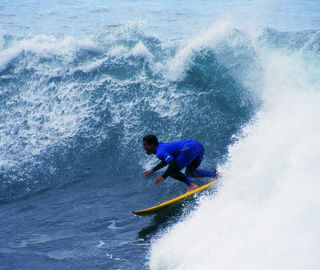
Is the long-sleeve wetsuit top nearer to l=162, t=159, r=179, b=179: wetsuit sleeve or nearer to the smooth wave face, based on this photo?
l=162, t=159, r=179, b=179: wetsuit sleeve

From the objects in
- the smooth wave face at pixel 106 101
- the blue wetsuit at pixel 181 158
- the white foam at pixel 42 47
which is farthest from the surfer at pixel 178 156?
the white foam at pixel 42 47

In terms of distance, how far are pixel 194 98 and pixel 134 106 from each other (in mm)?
1351

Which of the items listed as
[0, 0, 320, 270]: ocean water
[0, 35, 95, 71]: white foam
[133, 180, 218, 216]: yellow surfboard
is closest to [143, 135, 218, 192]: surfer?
[133, 180, 218, 216]: yellow surfboard

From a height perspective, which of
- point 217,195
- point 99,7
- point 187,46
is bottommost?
point 217,195

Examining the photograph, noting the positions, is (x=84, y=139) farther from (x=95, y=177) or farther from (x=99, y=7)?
(x=99, y=7)

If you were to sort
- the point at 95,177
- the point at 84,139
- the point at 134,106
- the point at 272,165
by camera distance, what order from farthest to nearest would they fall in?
1. the point at 134,106
2. the point at 84,139
3. the point at 95,177
4. the point at 272,165

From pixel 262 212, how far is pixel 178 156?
2.04 metres

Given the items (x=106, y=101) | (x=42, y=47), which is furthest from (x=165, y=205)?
(x=42, y=47)

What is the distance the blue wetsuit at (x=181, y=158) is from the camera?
6.52 m

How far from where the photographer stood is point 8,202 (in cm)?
735

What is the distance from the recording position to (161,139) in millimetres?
8891

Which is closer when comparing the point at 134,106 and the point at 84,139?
the point at 84,139

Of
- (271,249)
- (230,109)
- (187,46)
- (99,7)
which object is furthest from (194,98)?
(99,7)

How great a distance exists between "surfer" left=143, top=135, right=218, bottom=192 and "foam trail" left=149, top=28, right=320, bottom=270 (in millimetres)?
479
